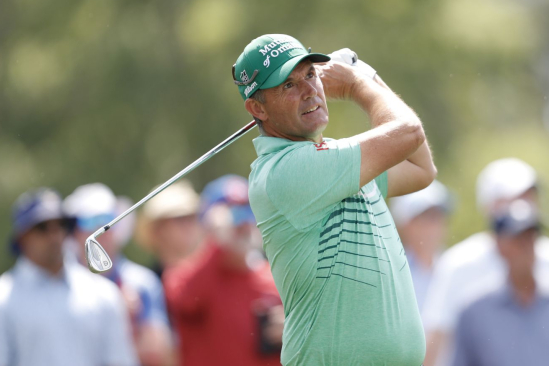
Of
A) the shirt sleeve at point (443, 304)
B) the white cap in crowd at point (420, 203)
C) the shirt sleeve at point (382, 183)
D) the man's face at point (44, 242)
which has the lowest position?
the shirt sleeve at point (443, 304)

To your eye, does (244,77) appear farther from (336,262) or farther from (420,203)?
(420,203)

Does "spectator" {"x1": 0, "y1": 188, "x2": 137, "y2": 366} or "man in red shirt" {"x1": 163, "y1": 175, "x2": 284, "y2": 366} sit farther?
"man in red shirt" {"x1": 163, "y1": 175, "x2": 284, "y2": 366}

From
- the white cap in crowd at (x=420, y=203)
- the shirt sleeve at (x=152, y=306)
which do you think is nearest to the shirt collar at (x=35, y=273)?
the shirt sleeve at (x=152, y=306)

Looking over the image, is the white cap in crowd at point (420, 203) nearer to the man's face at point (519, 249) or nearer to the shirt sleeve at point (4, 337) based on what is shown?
the man's face at point (519, 249)

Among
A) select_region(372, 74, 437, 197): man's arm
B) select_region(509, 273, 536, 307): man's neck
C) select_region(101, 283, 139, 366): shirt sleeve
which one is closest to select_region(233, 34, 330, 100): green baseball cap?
select_region(372, 74, 437, 197): man's arm

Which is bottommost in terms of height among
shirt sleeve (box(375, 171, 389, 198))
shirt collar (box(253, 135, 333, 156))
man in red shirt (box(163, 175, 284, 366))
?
man in red shirt (box(163, 175, 284, 366))

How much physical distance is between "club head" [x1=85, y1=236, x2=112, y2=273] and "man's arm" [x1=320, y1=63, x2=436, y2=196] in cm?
125

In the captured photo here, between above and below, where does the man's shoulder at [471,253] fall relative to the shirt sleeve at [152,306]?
below

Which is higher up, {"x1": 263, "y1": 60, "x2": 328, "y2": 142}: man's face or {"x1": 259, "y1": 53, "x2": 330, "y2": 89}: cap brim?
{"x1": 259, "y1": 53, "x2": 330, "y2": 89}: cap brim

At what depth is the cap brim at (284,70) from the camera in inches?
145

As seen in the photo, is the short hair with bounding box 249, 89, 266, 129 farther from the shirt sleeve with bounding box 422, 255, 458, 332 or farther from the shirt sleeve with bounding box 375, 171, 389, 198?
the shirt sleeve with bounding box 422, 255, 458, 332

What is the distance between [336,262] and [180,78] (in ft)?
39.2

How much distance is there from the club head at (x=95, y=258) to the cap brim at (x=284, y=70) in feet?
3.62

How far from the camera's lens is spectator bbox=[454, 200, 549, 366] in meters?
5.79
